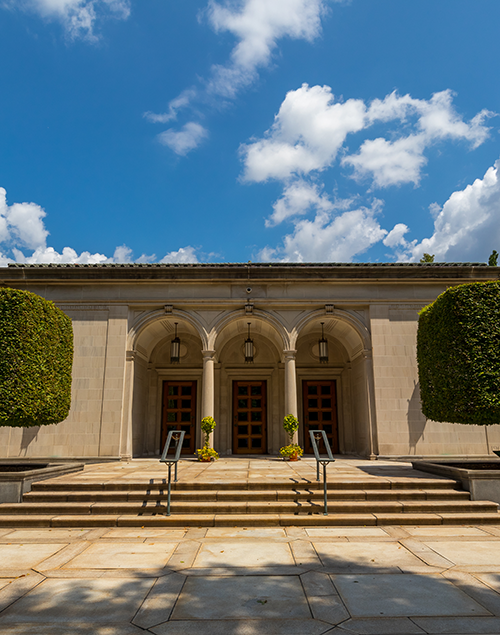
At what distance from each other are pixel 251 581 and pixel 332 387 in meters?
13.4

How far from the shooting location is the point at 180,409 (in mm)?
17172

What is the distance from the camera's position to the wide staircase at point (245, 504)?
6984 millimetres

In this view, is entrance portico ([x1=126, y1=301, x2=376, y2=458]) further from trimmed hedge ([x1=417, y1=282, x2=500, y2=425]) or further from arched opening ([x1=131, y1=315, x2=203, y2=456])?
trimmed hedge ([x1=417, y1=282, x2=500, y2=425])

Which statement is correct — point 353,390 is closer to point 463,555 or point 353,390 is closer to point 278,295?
point 278,295

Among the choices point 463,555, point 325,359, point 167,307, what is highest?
point 167,307

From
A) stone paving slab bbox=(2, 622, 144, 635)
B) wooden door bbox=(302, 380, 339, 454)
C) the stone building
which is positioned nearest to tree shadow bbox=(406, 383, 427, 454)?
the stone building

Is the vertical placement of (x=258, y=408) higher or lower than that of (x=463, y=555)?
higher

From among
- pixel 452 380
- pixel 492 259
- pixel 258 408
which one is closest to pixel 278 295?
pixel 258 408

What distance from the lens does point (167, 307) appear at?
47.8ft

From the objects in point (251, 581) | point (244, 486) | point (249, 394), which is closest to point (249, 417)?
point (249, 394)

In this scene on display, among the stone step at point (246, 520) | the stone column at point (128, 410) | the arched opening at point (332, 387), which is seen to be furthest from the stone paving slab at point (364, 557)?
the arched opening at point (332, 387)

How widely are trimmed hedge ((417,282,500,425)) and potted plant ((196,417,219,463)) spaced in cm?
661

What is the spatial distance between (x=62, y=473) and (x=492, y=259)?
22803 millimetres

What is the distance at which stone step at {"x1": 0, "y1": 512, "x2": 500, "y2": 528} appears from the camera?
6.91m
